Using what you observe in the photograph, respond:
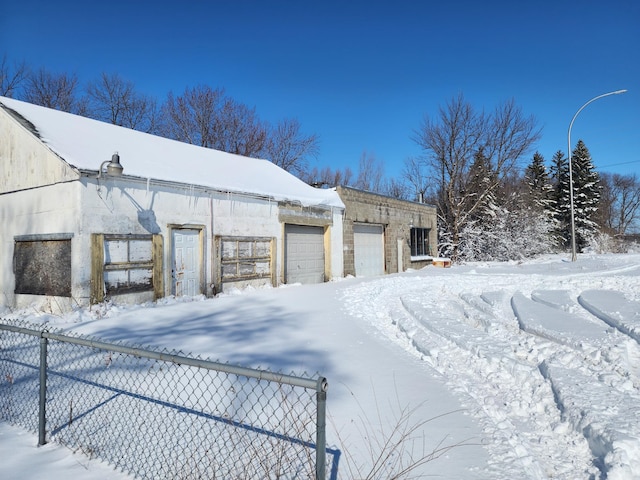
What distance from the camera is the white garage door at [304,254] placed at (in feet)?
47.2

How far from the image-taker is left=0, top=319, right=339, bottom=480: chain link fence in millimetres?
2838

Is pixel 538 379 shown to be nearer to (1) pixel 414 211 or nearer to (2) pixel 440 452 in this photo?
(2) pixel 440 452

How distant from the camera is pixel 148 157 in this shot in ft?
37.7

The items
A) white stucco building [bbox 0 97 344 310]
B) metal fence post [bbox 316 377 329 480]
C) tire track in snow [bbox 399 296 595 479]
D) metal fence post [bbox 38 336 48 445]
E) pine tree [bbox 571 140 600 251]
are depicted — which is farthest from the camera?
pine tree [bbox 571 140 600 251]

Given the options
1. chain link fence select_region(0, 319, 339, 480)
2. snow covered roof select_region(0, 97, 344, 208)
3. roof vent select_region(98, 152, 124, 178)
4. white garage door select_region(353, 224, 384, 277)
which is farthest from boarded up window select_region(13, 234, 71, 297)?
white garage door select_region(353, 224, 384, 277)

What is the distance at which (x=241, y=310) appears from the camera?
8.88 meters

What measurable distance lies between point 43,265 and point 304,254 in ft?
26.2

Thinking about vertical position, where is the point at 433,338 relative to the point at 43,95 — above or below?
below

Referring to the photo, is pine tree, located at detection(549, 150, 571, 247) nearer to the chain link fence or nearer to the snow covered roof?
the snow covered roof

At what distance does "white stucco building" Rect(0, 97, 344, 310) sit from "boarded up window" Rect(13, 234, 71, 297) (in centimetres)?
2

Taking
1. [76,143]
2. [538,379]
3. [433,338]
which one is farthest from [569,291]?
[76,143]

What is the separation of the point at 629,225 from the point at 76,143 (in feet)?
198

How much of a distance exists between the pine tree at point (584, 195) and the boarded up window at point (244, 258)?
36314 millimetres

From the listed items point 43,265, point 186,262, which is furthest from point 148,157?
point 43,265
